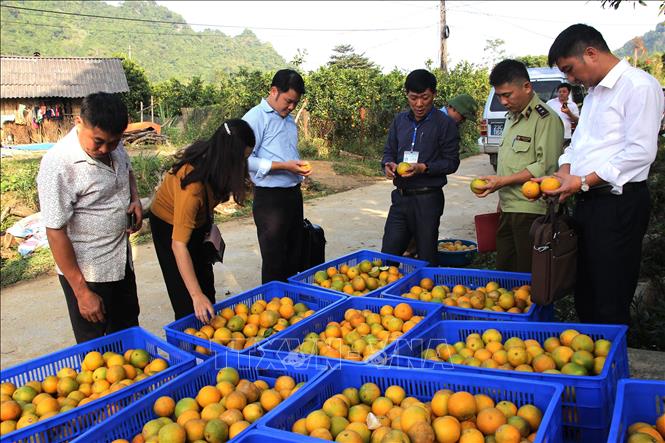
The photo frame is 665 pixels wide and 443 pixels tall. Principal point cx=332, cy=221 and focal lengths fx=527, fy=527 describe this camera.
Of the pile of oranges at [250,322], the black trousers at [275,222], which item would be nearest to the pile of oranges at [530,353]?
the pile of oranges at [250,322]

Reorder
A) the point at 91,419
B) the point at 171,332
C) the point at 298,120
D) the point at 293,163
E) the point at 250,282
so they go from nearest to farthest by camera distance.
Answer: the point at 91,419, the point at 171,332, the point at 293,163, the point at 250,282, the point at 298,120

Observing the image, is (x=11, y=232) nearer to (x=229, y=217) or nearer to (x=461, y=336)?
(x=229, y=217)

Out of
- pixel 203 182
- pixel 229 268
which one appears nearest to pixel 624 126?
pixel 203 182

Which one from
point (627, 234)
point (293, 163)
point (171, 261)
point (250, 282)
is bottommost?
point (250, 282)

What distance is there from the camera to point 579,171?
2.78 meters

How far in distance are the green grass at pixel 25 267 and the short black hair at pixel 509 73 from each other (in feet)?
20.7

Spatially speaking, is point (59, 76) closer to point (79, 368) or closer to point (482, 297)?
point (79, 368)

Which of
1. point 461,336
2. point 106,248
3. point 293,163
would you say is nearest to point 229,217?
point 293,163

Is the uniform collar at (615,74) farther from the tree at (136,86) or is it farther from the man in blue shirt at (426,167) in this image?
the tree at (136,86)

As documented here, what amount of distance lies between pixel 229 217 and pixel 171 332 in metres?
6.85

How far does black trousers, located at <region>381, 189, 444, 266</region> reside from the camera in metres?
4.14

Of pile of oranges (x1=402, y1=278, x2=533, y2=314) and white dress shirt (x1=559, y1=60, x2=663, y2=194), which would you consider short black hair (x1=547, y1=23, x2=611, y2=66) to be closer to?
white dress shirt (x1=559, y1=60, x2=663, y2=194)

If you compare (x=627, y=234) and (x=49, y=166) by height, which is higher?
(x=49, y=166)

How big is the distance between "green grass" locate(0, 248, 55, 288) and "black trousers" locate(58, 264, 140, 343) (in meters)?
4.48
